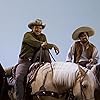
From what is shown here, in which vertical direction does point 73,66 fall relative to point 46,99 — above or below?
above

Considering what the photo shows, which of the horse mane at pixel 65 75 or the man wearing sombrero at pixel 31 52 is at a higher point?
the man wearing sombrero at pixel 31 52

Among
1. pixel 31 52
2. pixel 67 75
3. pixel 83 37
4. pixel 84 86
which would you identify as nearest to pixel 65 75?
pixel 67 75

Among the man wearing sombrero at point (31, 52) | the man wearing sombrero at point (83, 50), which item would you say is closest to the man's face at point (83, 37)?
the man wearing sombrero at point (83, 50)

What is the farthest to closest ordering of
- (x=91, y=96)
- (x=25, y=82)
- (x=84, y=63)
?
(x=84, y=63) → (x=25, y=82) → (x=91, y=96)

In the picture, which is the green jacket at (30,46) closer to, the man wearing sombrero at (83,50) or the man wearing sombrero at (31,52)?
the man wearing sombrero at (31,52)

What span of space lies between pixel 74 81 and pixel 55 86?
0.25 metres

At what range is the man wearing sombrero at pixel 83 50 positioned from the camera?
195 inches

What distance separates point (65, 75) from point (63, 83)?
0.32ft

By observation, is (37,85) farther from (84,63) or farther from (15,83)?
(84,63)

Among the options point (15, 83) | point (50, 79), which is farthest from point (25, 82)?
point (50, 79)

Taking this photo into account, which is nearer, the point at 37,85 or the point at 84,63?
the point at 37,85

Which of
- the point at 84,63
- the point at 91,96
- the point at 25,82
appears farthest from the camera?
the point at 84,63

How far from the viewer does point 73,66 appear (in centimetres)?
431

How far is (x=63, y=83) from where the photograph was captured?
13.8 feet
